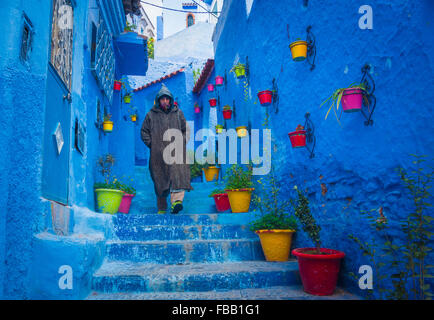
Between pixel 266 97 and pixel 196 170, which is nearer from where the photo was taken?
pixel 266 97

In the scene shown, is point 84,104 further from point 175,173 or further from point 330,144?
point 330,144

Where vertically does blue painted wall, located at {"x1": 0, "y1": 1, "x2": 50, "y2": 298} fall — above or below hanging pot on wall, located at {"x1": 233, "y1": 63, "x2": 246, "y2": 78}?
below

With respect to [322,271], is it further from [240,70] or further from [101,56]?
[101,56]

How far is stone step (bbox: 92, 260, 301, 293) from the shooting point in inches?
120

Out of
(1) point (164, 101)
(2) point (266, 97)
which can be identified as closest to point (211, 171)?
(1) point (164, 101)

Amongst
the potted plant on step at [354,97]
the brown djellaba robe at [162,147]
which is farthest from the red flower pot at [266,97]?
the potted plant on step at [354,97]

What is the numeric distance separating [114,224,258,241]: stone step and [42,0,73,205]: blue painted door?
899 millimetres

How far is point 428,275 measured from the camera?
1964 millimetres

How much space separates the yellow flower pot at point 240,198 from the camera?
203 inches

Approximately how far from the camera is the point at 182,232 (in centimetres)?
425

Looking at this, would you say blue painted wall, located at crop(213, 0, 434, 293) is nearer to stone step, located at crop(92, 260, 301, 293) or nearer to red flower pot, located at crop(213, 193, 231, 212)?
stone step, located at crop(92, 260, 301, 293)

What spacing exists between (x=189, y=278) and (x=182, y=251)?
0.73m

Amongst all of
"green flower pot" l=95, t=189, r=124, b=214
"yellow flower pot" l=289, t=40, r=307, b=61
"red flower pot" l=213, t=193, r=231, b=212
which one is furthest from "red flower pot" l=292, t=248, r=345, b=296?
"green flower pot" l=95, t=189, r=124, b=214

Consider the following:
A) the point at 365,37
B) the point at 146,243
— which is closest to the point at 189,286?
the point at 146,243
